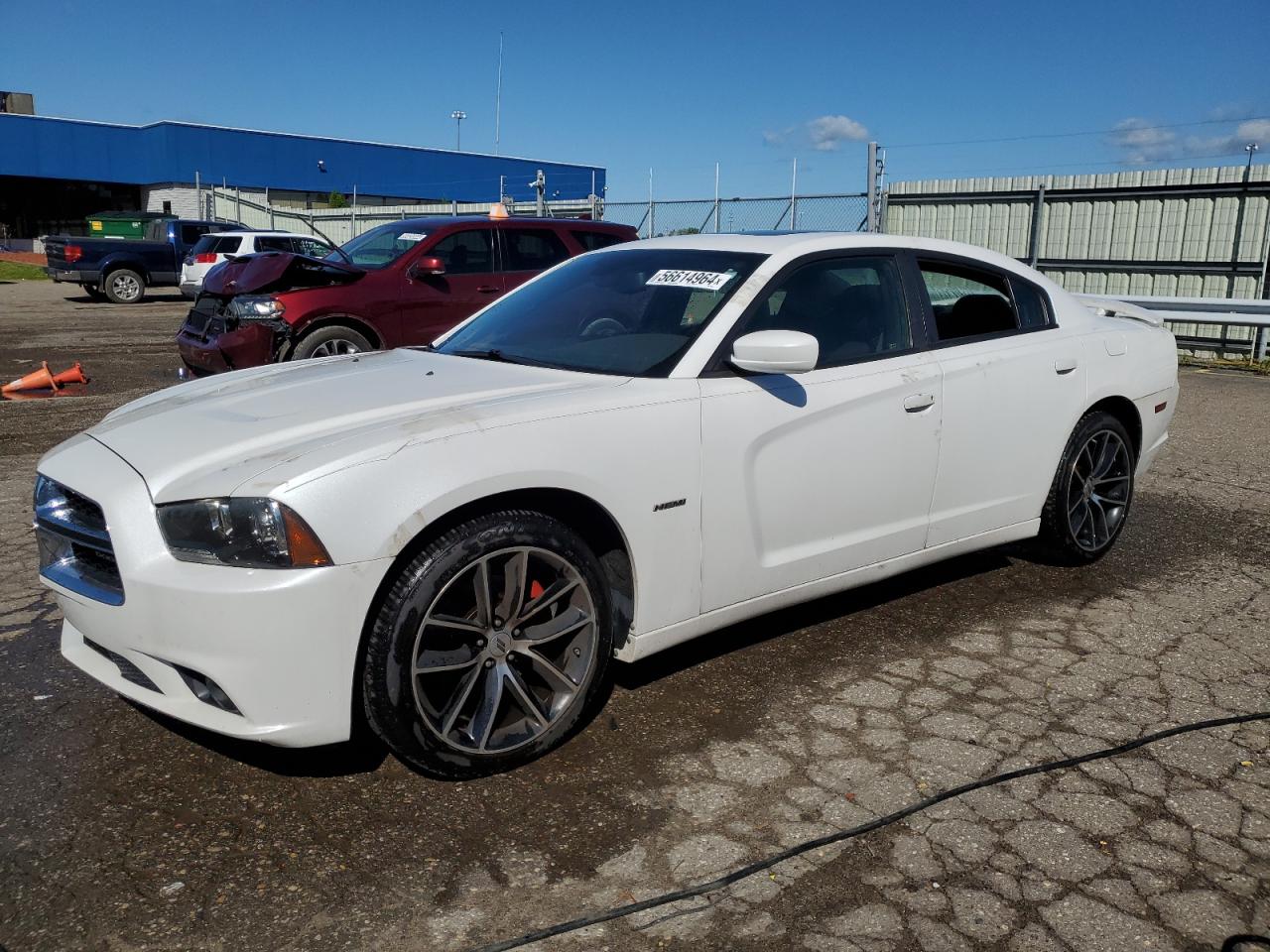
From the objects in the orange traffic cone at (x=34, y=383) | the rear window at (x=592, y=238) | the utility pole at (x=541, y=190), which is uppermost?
the utility pole at (x=541, y=190)

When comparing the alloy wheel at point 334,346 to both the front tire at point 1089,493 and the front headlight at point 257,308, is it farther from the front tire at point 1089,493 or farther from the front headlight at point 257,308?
the front tire at point 1089,493

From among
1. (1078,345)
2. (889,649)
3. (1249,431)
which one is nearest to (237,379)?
(889,649)

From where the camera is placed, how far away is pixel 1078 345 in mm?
4879

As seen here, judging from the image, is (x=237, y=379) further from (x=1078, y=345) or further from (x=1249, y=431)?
(x=1249, y=431)

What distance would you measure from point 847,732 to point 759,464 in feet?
3.04

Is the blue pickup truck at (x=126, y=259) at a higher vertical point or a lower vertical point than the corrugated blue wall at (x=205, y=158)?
lower

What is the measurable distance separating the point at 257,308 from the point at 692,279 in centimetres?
570

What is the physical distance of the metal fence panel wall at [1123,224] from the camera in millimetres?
13828

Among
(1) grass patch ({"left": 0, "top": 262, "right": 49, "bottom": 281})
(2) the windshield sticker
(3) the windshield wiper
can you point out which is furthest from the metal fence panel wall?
(1) grass patch ({"left": 0, "top": 262, "right": 49, "bottom": 281})

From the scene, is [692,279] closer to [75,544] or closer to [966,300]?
[966,300]

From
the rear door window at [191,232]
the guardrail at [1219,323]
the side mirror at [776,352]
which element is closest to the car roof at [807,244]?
the side mirror at [776,352]

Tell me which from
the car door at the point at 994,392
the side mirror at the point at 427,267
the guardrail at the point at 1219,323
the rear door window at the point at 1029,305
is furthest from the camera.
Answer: the guardrail at the point at 1219,323

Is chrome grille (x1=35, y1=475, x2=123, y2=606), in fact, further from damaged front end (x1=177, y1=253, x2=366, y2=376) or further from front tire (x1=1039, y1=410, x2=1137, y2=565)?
damaged front end (x1=177, y1=253, x2=366, y2=376)

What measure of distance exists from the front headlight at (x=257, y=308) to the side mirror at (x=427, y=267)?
1.24 m
